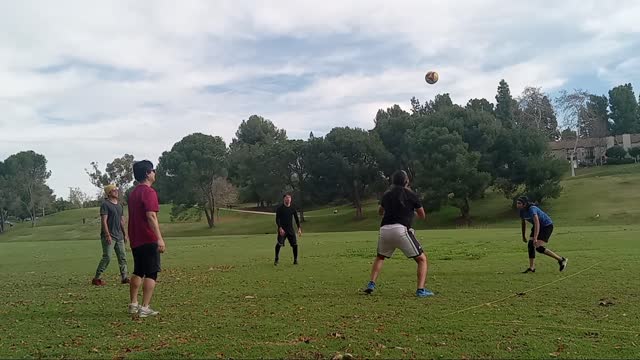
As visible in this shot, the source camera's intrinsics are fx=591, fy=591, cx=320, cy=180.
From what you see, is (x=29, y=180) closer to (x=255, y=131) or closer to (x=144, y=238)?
(x=255, y=131)

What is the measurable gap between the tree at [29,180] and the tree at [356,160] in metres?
64.7

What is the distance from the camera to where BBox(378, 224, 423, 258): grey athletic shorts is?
33.9 feet

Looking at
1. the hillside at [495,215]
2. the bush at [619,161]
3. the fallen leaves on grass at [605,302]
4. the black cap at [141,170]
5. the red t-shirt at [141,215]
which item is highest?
the bush at [619,161]

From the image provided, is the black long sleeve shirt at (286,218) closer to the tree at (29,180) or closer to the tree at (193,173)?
the tree at (193,173)

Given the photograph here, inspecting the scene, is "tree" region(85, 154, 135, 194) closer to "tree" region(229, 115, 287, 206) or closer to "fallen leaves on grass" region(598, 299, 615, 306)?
"tree" region(229, 115, 287, 206)

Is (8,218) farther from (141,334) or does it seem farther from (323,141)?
(141,334)

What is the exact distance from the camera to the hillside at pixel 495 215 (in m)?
58.2

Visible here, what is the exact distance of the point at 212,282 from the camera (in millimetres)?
13312

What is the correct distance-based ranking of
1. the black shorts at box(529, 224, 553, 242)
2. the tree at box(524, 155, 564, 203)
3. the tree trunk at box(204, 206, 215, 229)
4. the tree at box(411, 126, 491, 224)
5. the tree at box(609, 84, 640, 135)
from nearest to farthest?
the black shorts at box(529, 224, 553, 242) → the tree at box(411, 126, 491, 224) → the tree at box(524, 155, 564, 203) → the tree trunk at box(204, 206, 215, 229) → the tree at box(609, 84, 640, 135)

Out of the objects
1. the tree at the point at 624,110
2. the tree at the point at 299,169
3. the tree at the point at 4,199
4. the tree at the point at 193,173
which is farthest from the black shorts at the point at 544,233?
the tree at the point at 624,110

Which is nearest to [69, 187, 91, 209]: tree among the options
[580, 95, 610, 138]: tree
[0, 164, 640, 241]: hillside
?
[0, 164, 640, 241]: hillside

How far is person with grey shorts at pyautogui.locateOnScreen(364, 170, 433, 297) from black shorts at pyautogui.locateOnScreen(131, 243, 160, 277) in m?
3.71

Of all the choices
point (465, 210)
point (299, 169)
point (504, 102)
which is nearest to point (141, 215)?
point (465, 210)

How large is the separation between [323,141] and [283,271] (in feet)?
206
